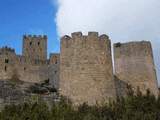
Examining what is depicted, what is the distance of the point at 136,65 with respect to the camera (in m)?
26.7

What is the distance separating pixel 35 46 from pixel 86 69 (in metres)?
39.6

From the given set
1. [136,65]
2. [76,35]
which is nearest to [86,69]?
[76,35]

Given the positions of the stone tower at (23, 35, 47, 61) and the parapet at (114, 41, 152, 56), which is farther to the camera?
the stone tower at (23, 35, 47, 61)

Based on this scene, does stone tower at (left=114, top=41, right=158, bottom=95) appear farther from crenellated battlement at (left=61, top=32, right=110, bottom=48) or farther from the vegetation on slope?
→ the vegetation on slope

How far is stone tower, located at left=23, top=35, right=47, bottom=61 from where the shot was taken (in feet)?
185

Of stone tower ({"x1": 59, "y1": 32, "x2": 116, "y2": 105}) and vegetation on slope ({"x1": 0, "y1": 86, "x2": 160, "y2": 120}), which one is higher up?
stone tower ({"x1": 59, "y1": 32, "x2": 116, "y2": 105})

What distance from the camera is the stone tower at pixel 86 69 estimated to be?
18.1 m

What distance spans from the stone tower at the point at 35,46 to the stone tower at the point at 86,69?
37403mm

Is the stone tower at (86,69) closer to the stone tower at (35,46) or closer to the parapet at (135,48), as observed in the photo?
the parapet at (135,48)

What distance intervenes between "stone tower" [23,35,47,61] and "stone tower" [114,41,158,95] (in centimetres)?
2984

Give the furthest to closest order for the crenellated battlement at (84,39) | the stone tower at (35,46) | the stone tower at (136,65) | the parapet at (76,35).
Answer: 1. the stone tower at (35,46)
2. the stone tower at (136,65)
3. the parapet at (76,35)
4. the crenellated battlement at (84,39)

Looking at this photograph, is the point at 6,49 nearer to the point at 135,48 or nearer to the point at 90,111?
the point at 135,48

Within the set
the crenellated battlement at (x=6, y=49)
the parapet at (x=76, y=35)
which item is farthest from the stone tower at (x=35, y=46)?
the parapet at (x=76, y=35)

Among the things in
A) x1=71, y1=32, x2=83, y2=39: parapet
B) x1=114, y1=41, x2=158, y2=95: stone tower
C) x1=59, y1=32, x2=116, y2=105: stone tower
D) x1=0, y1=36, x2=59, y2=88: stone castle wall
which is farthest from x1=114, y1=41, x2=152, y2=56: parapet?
x1=0, y1=36, x2=59, y2=88: stone castle wall
